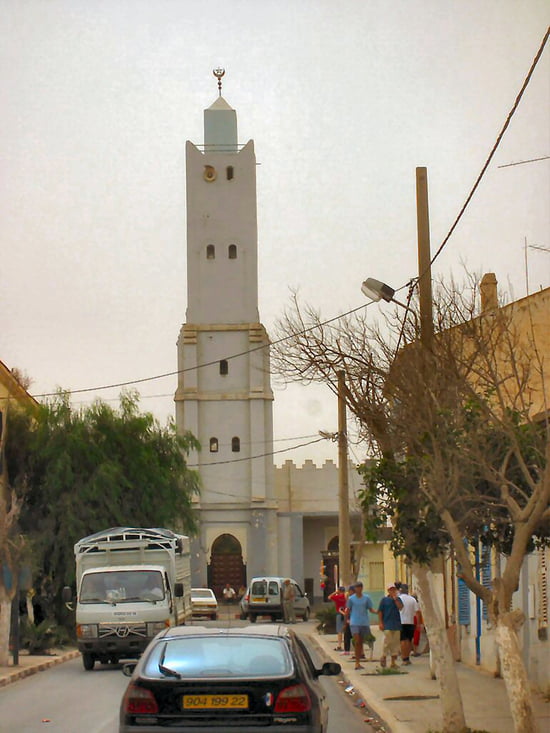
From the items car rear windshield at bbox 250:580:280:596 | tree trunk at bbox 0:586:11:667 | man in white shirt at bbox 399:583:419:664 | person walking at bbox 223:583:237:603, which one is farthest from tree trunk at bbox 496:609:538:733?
person walking at bbox 223:583:237:603

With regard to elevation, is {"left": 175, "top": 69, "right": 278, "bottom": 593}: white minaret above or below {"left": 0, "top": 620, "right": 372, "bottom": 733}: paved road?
above

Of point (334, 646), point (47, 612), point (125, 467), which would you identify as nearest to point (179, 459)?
point (125, 467)

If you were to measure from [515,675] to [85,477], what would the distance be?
31.3 m

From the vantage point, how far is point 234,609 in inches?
2415

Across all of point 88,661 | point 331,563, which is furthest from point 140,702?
point 331,563

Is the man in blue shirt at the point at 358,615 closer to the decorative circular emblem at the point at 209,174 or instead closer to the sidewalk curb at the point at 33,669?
the sidewalk curb at the point at 33,669

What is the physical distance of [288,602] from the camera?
47250mm

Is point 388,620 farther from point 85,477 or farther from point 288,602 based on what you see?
point 288,602

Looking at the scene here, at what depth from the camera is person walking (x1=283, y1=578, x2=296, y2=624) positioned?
47.1 metres

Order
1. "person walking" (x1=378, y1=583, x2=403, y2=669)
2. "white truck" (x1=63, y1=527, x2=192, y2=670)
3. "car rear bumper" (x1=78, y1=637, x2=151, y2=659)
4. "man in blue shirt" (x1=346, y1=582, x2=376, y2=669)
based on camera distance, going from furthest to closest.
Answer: "white truck" (x1=63, y1=527, x2=192, y2=670), "car rear bumper" (x1=78, y1=637, x2=151, y2=659), "man in blue shirt" (x1=346, y1=582, x2=376, y2=669), "person walking" (x1=378, y1=583, x2=403, y2=669)

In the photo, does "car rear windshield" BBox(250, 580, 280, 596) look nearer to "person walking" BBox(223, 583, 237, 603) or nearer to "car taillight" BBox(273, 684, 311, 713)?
"person walking" BBox(223, 583, 237, 603)

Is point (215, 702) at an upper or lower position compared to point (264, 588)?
lower

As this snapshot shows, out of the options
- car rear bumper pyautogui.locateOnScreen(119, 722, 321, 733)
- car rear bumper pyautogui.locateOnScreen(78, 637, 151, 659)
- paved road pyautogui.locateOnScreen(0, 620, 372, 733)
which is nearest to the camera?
car rear bumper pyautogui.locateOnScreen(119, 722, 321, 733)

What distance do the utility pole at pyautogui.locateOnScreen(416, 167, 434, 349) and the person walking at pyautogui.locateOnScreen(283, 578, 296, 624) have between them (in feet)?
106
